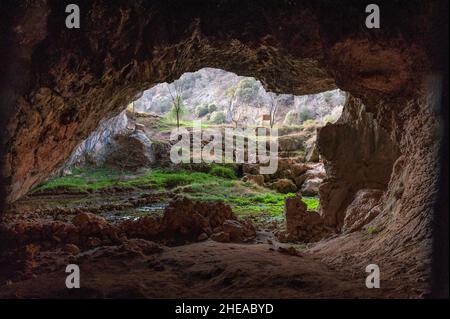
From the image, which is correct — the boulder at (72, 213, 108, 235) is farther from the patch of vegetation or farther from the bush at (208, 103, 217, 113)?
the bush at (208, 103, 217, 113)

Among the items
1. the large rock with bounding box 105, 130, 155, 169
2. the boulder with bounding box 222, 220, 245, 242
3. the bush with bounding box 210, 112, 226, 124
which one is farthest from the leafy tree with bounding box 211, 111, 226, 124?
the boulder with bounding box 222, 220, 245, 242

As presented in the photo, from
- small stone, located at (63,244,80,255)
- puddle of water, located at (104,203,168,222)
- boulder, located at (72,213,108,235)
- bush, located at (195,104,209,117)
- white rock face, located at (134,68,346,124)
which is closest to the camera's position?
small stone, located at (63,244,80,255)

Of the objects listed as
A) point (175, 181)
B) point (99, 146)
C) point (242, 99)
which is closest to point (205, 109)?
point (242, 99)

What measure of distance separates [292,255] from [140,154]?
18.1m

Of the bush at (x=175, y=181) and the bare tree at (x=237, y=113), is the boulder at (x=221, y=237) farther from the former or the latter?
the bare tree at (x=237, y=113)

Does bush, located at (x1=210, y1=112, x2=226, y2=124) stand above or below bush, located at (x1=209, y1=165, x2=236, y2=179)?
above

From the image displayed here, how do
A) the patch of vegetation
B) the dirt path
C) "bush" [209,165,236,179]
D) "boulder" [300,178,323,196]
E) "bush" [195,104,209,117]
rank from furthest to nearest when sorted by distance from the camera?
1. "bush" [195,104,209,117]
2. "bush" [209,165,236,179]
3. "boulder" [300,178,323,196]
4. the patch of vegetation
5. the dirt path

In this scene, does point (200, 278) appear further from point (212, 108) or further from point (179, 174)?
point (212, 108)

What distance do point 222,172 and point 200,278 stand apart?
55.0 feet

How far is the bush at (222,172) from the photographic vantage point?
2069 centimetres

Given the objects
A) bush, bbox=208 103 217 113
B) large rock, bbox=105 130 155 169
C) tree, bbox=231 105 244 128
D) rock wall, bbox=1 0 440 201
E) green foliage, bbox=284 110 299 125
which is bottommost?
large rock, bbox=105 130 155 169

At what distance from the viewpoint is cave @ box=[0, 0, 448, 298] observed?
3.83m

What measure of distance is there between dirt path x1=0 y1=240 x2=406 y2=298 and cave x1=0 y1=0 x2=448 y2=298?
0.02 meters
